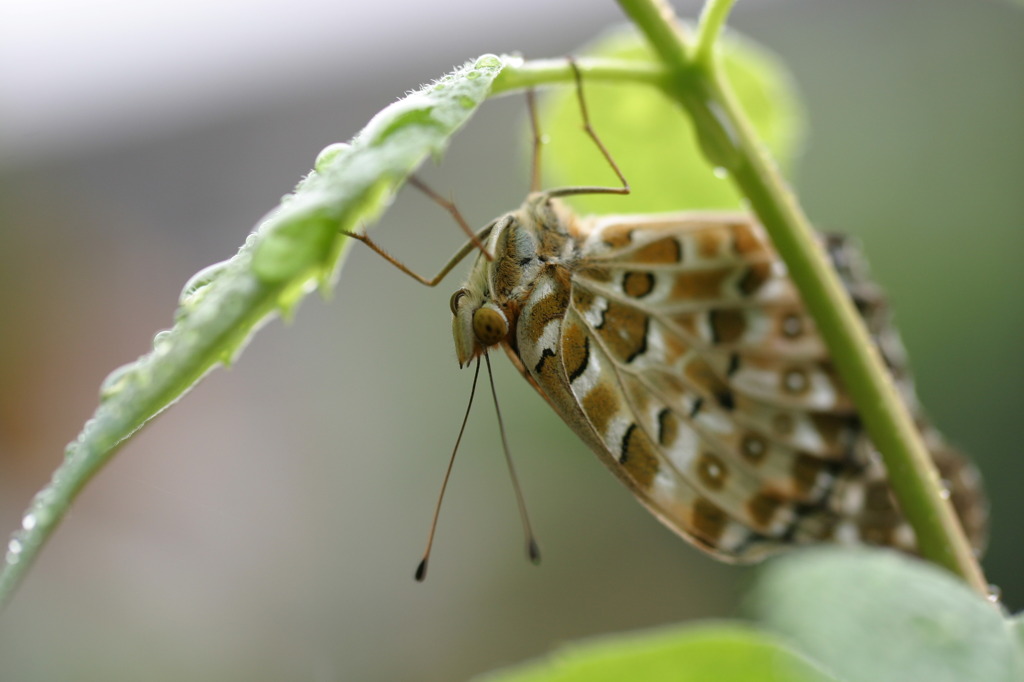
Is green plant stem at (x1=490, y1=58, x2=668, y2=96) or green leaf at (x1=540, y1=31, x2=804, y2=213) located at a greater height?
green plant stem at (x1=490, y1=58, x2=668, y2=96)

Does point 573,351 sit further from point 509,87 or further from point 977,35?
point 977,35

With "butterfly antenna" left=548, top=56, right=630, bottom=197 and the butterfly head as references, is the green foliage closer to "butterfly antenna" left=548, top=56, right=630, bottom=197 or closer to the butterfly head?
the butterfly head

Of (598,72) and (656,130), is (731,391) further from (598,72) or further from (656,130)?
(598,72)

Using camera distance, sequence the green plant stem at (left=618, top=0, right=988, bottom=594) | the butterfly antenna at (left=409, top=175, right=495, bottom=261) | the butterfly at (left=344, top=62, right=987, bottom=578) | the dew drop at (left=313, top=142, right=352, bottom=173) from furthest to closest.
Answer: the butterfly at (left=344, top=62, right=987, bottom=578)
the butterfly antenna at (left=409, top=175, right=495, bottom=261)
the green plant stem at (left=618, top=0, right=988, bottom=594)
the dew drop at (left=313, top=142, right=352, bottom=173)

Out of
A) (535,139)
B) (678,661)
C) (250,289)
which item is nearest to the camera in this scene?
(250,289)

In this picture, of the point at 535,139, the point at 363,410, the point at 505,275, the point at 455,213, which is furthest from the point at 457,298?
the point at 363,410

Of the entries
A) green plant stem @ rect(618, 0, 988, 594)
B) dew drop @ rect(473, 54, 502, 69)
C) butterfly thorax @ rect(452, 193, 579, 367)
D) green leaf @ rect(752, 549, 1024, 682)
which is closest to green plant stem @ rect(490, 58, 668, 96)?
green plant stem @ rect(618, 0, 988, 594)

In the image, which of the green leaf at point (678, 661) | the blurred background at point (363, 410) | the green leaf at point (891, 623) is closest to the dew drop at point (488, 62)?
the green leaf at point (678, 661)

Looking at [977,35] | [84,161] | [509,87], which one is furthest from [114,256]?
[509,87]
